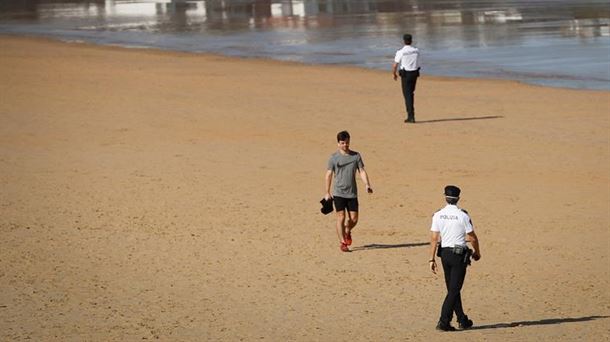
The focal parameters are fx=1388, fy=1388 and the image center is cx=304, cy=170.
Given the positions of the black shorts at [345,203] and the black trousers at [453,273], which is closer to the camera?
the black trousers at [453,273]

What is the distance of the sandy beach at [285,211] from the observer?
13.8m

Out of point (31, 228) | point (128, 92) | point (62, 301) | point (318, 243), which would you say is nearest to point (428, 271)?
point (318, 243)

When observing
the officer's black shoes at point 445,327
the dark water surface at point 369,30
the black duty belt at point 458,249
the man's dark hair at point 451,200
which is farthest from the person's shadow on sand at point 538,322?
the dark water surface at point 369,30

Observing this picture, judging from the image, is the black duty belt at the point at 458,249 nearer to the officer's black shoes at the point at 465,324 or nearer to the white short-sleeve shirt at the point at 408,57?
the officer's black shoes at the point at 465,324

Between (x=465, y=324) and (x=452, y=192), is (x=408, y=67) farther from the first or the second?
(x=452, y=192)

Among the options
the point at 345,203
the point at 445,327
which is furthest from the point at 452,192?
the point at 345,203

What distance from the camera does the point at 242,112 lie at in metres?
29.0

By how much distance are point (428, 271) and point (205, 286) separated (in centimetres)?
252

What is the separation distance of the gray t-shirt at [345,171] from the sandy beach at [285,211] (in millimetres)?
849

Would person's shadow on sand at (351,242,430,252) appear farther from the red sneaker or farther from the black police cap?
the black police cap

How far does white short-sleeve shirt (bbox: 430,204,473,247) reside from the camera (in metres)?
12.3

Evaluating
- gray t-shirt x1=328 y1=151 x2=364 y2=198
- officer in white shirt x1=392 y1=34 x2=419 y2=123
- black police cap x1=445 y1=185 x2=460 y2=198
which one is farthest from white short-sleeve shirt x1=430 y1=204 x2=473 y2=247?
officer in white shirt x1=392 y1=34 x2=419 y2=123

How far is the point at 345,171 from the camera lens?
15.7 m

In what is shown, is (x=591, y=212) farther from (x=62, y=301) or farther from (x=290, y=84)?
(x=290, y=84)
